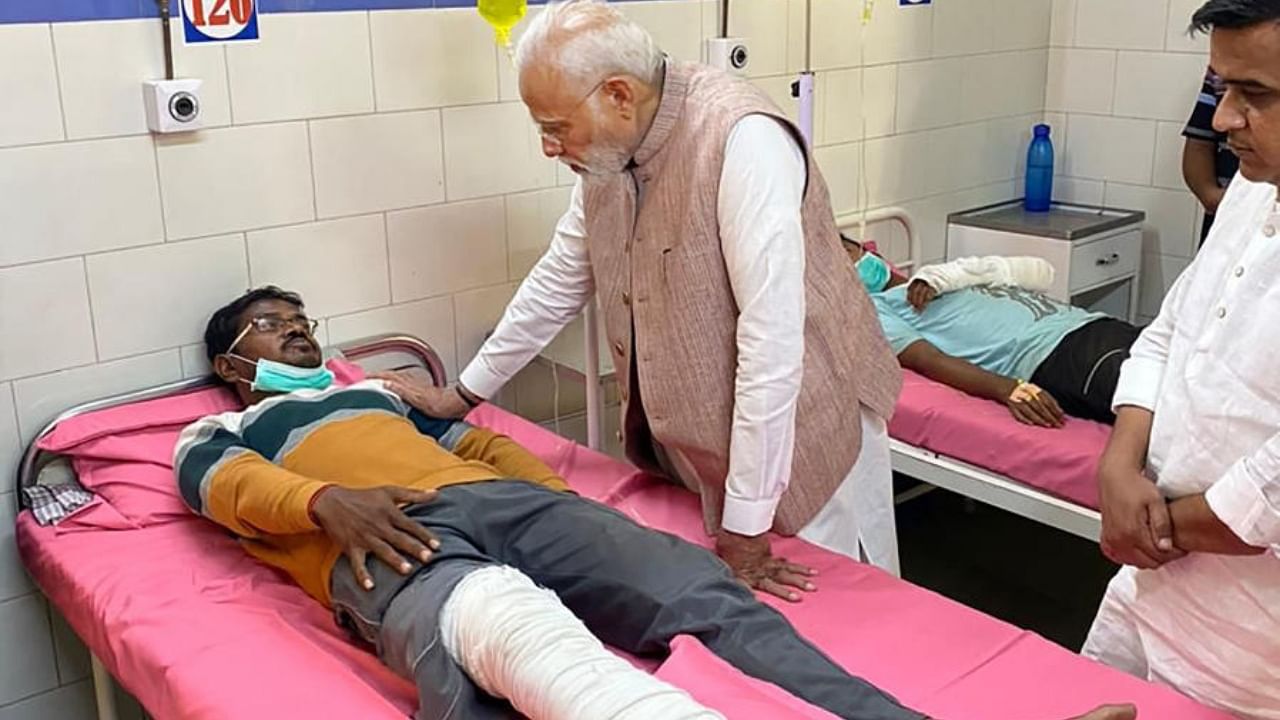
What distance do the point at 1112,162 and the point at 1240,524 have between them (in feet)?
10.1

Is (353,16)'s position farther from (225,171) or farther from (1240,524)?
(1240,524)

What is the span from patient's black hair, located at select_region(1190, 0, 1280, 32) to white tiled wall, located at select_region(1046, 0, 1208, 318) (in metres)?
2.87

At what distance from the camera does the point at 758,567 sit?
211 cm

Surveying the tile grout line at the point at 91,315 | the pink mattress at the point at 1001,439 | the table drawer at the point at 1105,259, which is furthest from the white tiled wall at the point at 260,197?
the table drawer at the point at 1105,259

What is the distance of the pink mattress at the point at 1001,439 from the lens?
2.79 m

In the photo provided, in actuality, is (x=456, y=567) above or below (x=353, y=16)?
below

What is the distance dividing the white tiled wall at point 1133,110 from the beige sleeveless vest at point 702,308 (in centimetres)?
235

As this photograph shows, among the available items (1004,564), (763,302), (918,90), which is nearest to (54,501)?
(763,302)

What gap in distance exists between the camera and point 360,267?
9.34 ft

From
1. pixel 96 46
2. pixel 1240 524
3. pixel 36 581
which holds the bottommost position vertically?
pixel 36 581

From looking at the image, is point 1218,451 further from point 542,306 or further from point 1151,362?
point 542,306

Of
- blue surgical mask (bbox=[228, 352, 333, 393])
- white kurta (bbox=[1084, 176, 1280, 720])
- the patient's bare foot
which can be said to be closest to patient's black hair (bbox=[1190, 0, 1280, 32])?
white kurta (bbox=[1084, 176, 1280, 720])

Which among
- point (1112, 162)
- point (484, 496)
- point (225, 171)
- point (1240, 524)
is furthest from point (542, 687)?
point (1112, 162)

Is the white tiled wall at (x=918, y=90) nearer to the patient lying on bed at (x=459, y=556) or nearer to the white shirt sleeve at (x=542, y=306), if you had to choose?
→ the white shirt sleeve at (x=542, y=306)
